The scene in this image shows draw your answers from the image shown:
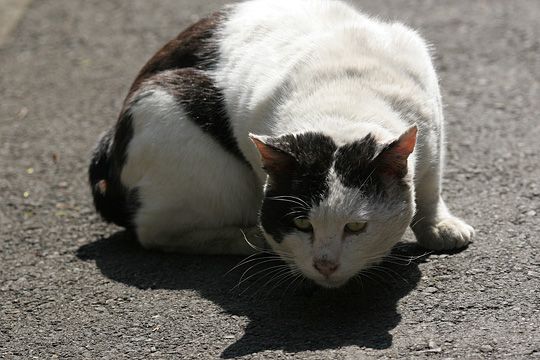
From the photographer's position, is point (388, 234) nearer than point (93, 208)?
Yes

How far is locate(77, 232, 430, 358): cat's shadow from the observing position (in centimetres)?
409

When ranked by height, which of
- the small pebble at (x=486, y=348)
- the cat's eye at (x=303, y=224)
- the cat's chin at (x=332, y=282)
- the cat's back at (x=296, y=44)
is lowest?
the small pebble at (x=486, y=348)

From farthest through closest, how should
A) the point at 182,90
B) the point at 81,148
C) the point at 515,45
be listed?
1. the point at 515,45
2. the point at 81,148
3. the point at 182,90

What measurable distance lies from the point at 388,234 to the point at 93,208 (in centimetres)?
256

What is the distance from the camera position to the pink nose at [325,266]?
13.1ft

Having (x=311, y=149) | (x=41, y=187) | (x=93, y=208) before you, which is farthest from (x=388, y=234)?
(x=41, y=187)

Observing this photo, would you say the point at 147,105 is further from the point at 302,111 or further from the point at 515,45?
the point at 515,45

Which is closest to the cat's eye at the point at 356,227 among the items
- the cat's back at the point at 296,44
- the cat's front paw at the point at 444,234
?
the cat's front paw at the point at 444,234

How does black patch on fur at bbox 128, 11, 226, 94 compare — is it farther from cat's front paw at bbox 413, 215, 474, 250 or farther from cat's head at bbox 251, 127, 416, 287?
cat's front paw at bbox 413, 215, 474, 250

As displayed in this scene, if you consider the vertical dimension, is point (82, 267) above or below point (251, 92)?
below

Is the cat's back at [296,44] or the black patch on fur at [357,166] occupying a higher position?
the cat's back at [296,44]

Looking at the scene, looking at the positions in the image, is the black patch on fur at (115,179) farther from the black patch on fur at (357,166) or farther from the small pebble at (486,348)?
the small pebble at (486,348)

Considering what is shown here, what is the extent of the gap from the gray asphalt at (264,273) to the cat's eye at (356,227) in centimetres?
48

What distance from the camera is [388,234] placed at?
4094mm
